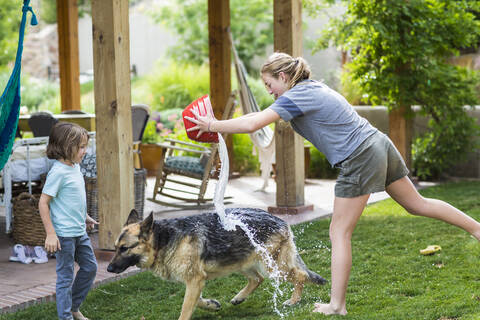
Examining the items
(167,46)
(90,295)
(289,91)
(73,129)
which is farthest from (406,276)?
(167,46)

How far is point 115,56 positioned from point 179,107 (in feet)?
29.6

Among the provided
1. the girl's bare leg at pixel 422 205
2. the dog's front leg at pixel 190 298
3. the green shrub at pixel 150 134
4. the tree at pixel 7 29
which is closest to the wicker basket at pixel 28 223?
the dog's front leg at pixel 190 298

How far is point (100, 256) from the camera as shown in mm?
4547

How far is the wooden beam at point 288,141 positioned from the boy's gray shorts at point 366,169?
8.73ft

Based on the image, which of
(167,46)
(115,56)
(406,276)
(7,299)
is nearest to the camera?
(7,299)

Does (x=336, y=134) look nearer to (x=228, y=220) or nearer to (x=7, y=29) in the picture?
(x=228, y=220)

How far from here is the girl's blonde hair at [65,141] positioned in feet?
10.7

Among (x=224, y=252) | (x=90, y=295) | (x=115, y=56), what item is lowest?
A: (x=90, y=295)

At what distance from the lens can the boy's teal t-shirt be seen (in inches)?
128

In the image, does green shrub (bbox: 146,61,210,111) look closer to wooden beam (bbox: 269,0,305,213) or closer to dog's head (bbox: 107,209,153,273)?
wooden beam (bbox: 269,0,305,213)

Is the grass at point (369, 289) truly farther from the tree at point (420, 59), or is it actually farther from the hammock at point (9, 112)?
the tree at point (420, 59)

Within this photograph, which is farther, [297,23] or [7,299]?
[297,23]

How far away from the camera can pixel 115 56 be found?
4.27 meters

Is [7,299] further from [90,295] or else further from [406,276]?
[406,276]
